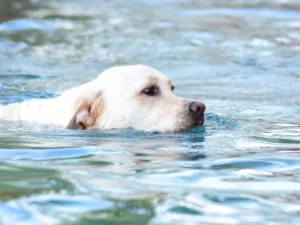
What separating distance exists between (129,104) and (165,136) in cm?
53

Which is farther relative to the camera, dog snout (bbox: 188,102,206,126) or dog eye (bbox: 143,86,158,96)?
dog eye (bbox: 143,86,158,96)

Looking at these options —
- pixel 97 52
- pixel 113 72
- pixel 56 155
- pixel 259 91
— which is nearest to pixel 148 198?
pixel 56 155

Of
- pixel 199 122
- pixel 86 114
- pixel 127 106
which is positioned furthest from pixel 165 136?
pixel 86 114

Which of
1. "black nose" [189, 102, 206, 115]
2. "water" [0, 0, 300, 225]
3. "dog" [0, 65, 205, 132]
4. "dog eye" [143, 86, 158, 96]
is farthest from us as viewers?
"dog eye" [143, 86, 158, 96]

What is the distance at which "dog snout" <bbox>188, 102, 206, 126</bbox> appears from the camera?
6.60 m

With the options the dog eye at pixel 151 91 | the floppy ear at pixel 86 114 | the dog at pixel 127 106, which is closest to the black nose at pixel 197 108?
the dog at pixel 127 106

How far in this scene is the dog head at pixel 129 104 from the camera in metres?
6.73

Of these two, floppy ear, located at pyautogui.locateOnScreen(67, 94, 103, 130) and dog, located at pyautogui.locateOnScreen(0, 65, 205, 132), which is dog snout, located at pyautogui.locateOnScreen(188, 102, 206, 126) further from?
floppy ear, located at pyautogui.locateOnScreen(67, 94, 103, 130)

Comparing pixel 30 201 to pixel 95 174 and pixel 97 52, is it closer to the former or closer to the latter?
pixel 95 174

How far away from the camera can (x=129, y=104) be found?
6.86m

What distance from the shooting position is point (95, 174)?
4.83 metres

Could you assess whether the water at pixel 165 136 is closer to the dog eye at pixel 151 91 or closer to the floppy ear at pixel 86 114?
the floppy ear at pixel 86 114

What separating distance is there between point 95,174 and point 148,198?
0.71m

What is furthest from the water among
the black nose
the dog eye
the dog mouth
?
the dog eye
